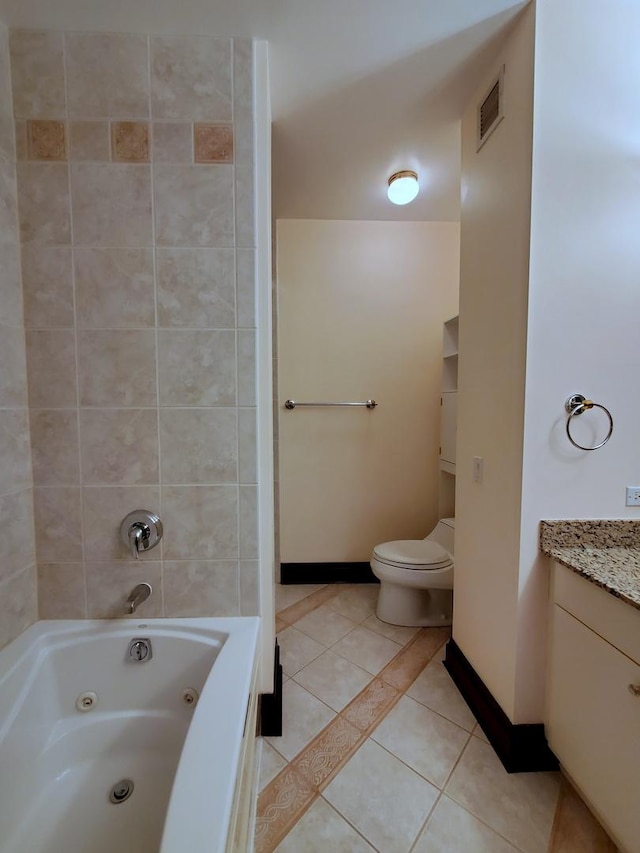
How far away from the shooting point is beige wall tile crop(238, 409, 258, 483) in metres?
1.15

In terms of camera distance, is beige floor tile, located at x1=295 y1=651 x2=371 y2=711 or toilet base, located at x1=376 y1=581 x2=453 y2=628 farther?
toilet base, located at x1=376 y1=581 x2=453 y2=628

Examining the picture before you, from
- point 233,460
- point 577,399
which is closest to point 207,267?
point 233,460

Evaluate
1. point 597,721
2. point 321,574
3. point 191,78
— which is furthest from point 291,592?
point 191,78

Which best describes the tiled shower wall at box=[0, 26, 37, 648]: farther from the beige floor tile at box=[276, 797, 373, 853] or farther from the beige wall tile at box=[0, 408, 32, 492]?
the beige floor tile at box=[276, 797, 373, 853]

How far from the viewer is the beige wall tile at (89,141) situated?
1067 mm

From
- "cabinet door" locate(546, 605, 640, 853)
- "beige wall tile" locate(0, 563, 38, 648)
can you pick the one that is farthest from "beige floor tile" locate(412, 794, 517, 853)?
"beige wall tile" locate(0, 563, 38, 648)

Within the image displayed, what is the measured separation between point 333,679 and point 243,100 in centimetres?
220

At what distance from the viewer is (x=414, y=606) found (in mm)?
1838

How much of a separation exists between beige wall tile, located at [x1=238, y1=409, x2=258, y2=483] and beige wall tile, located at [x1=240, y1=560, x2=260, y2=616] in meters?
0.30

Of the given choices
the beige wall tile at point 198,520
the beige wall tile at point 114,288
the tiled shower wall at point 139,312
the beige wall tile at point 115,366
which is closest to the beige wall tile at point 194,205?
the tiled shower wall at point 139,312

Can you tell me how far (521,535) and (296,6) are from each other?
173 centimetres

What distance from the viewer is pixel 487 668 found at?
4.13 feet

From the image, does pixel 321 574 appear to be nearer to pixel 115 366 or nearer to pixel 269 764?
pixel 269 764

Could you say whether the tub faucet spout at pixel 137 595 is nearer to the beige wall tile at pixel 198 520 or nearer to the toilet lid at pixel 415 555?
the beige wall tile at pixel 198 520
